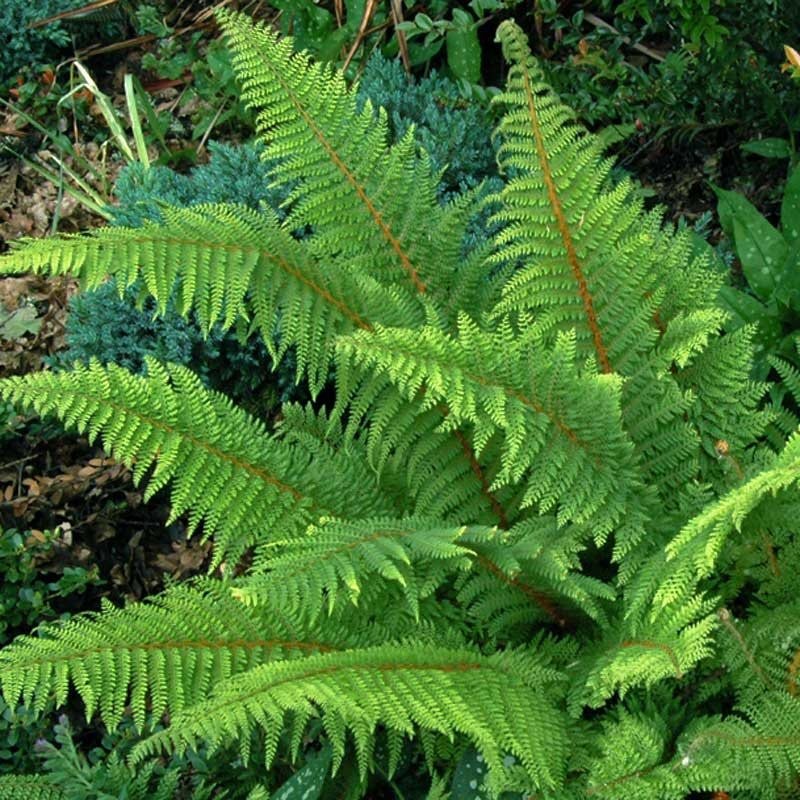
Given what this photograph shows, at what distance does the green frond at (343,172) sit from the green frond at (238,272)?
0.29 feet

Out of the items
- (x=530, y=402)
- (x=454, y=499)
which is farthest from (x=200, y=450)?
(x=530, y=402)

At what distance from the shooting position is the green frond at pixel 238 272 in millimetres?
2107

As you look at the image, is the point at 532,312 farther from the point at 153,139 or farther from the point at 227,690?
the point at 153,139

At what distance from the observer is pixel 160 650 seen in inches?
78.3

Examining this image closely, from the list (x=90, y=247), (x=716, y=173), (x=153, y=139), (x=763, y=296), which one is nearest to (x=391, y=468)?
(x=90, y=247)

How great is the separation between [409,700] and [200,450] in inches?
25.9

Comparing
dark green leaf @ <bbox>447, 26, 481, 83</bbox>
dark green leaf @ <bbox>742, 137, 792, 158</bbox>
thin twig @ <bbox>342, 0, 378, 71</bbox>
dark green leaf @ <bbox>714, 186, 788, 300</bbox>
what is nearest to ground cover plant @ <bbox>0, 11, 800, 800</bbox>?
dark green leaf @ <bbox>714, 186, 788, 300</bbox>

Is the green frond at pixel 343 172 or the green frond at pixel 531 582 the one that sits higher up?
the green frond at pixel 343 172

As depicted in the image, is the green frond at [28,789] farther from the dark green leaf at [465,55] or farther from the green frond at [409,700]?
the dark green leaf at [465,55]

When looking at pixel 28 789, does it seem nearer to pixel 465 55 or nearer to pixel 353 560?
pixel 353 560

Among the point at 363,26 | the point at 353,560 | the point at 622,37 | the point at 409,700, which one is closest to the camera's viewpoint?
the point at 409,700

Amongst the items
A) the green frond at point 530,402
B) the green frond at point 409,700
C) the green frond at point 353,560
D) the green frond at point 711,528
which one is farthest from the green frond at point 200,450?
the green frond at point 711,528

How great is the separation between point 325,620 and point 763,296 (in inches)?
56.9

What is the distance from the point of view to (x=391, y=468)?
2436 mm
